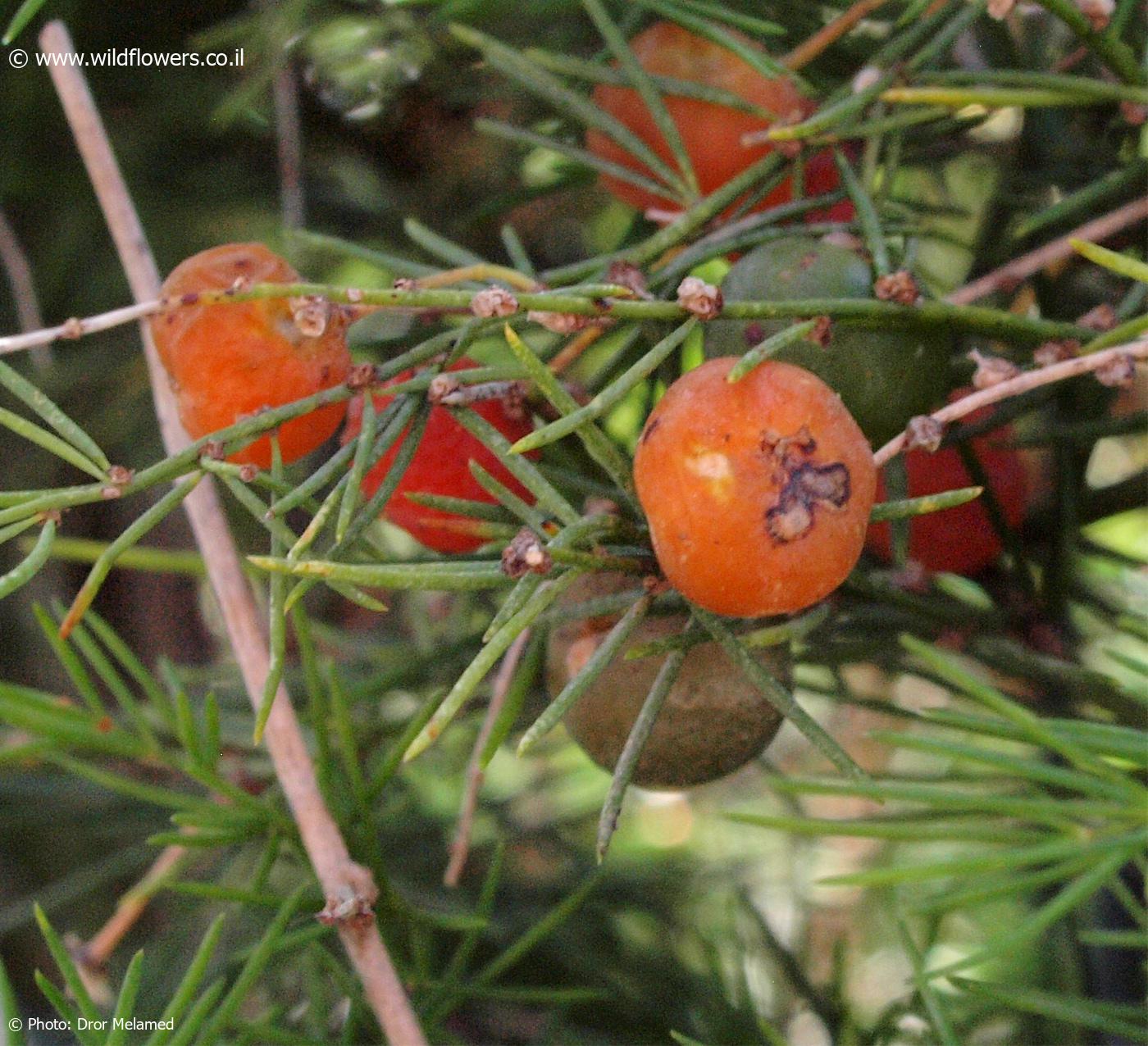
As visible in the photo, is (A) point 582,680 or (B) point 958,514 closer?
(A) point 582,680

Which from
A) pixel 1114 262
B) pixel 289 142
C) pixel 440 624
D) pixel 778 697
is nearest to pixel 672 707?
pixel 778 697

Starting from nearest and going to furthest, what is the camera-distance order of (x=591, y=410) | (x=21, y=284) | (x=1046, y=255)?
(x=591, y=410) < (x=1046, y=255) < (x=21, y=284)

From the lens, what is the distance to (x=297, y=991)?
711 mm

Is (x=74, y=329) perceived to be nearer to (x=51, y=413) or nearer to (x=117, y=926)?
(x=51, y=413)

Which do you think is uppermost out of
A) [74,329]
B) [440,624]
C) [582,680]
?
[74,329]

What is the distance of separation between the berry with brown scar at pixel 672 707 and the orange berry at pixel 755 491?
0.07 metres

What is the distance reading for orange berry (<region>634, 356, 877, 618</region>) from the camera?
30cm

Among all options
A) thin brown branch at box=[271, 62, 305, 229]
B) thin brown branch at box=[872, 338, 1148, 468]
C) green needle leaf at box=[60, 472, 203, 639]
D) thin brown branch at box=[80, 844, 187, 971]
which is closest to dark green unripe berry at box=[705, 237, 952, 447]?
thin brown branch at box=[872, 338, 1148, 468]

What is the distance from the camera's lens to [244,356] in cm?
36

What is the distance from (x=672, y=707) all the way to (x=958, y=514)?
189 mm

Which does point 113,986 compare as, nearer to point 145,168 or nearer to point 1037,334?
point 145,168

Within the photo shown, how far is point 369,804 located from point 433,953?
0.25m

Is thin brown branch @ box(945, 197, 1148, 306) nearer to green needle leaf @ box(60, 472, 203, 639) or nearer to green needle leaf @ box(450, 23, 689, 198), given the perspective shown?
green needle leaf @ box(450, 23, 689, 198)

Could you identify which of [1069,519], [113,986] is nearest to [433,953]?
[113,986]
